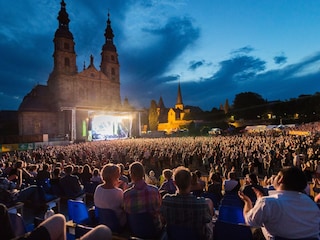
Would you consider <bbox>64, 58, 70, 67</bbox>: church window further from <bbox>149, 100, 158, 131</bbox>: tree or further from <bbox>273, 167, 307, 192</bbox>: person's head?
<bbox>273, 167, 307, 192</bbox>: person's head

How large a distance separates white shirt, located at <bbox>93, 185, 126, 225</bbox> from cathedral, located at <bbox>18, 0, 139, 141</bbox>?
3141 centimetres

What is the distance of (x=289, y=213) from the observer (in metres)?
2.01

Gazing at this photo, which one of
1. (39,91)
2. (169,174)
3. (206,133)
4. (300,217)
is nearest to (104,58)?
(39,91)

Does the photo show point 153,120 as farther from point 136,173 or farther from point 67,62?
point 136,173

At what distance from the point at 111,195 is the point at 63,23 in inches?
2098

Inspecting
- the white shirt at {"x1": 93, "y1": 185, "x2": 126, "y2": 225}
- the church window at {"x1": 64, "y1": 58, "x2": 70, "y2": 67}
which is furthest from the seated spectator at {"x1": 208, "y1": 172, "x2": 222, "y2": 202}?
the church window at {"x1": 64, "y1": 58, "x2": 70, "y2": 67}

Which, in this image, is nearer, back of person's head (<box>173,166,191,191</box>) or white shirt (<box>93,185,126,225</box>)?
back of person's head (<box>173,166,191,191</box>)

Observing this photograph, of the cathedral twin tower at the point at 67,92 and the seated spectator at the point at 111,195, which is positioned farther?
the cathedral twin tower at the point at 67,92

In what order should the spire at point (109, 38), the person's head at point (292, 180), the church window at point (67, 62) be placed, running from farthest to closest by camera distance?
the spire at point (109, 38), the church window at point (67, 62), the person's head at point (292, 180)

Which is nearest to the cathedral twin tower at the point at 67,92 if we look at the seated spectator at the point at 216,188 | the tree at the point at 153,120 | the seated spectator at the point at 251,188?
the tree at the point at 153,120

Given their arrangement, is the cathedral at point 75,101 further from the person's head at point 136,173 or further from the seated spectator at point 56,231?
the seated spectator at point 56,231

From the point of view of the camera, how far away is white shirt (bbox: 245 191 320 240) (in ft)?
6.56

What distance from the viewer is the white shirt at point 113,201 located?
3047 mm

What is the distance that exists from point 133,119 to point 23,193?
41364 millimetres
